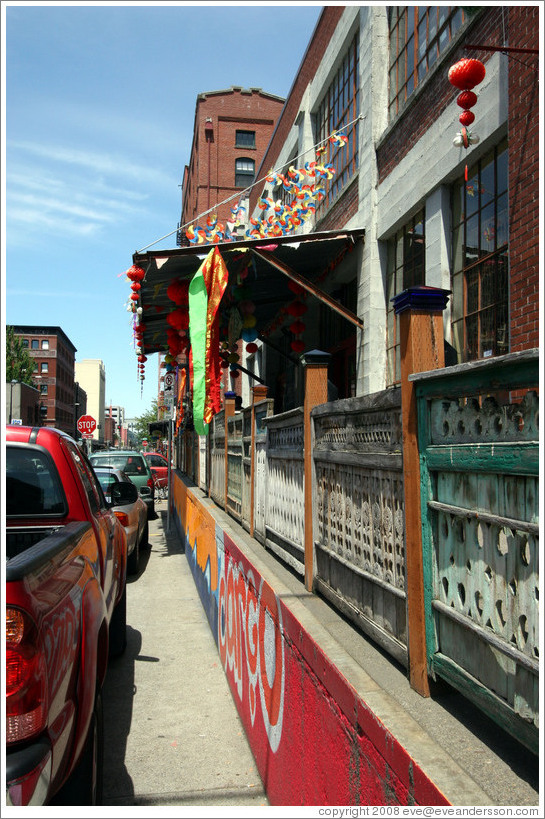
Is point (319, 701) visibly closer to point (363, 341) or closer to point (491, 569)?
point (491, 569)

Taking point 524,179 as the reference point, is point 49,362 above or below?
above

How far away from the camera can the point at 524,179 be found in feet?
19.0

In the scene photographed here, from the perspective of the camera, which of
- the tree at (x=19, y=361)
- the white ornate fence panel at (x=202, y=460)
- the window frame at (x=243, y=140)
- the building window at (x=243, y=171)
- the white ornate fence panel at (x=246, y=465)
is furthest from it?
the tree at (x=19, y=361)

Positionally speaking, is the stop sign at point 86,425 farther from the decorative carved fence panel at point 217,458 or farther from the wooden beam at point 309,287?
the wooden beam at point 309,287

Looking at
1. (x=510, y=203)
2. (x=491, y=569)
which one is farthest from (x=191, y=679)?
(x=510, y=203)

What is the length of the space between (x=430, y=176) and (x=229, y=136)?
100 feet

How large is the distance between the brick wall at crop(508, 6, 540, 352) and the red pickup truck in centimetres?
375

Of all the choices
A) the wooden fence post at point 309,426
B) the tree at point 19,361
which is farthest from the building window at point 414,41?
the tree at point 19,361

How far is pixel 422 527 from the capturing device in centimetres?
269

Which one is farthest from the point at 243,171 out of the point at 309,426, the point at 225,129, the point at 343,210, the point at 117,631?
the point at 309,426

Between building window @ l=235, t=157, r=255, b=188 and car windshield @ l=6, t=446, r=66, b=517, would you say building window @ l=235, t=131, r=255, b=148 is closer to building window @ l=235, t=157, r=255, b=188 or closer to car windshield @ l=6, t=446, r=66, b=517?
building window @ l=235, t=157, r=255, b=188

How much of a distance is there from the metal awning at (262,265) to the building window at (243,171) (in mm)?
24169

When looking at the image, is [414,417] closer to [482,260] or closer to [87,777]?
[87,777]

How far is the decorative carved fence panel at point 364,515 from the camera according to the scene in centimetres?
298
